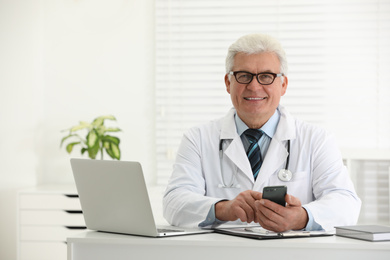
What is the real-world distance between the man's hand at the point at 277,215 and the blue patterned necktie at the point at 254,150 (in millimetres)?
480

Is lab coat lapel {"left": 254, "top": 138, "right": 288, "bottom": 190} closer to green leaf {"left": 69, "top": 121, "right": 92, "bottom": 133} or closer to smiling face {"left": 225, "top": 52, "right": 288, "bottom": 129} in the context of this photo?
smiling face {"left": 225, "top": 52, "right": 288, "bottom": 129}

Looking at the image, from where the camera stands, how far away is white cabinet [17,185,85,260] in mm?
4043

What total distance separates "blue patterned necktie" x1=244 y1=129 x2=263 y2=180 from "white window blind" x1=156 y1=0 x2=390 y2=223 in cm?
188

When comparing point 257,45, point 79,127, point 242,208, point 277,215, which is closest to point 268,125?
point 257,45

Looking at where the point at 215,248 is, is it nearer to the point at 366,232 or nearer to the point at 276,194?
the point at 276,194

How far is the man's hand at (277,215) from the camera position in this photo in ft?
6.48

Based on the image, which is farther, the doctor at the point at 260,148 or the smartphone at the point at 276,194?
the doctor at the point at 260,148

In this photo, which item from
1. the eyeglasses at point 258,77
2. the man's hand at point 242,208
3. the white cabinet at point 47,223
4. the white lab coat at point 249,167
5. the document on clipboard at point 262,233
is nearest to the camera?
the document on clipboard at point 262,233

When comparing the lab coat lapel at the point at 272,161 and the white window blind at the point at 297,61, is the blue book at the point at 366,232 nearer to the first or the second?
the lab coat lapel at the point at 272,161

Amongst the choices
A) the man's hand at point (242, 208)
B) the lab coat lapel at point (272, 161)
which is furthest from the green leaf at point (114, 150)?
the man's hand at point (242, 208)

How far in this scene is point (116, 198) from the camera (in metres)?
1.90

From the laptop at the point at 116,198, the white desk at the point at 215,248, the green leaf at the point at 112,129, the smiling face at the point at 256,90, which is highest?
the smiling face at the point at 256,90

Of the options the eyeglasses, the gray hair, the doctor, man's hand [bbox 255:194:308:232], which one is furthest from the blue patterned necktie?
man's hand [bbox 255:194:308:232]

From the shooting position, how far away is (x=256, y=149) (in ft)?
8.38
